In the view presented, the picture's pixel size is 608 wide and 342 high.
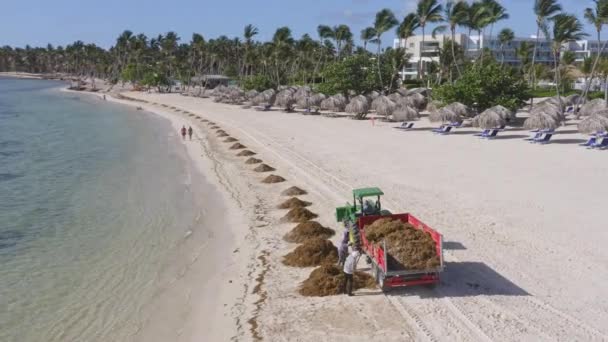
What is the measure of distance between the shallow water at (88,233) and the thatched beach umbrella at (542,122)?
2120 cm

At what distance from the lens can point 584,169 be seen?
24.4 metres

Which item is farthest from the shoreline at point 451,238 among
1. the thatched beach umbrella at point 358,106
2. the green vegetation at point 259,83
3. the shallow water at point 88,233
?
the green vegetation at point 259,83

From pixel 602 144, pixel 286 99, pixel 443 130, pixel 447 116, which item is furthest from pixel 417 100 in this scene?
pixel 602 144

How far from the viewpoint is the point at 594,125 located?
31.7 m

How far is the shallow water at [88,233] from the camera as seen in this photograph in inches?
488

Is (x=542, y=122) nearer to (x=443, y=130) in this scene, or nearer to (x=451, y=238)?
(x=443, y=130)

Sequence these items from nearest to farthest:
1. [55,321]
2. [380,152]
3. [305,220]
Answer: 1. [55,321]
2. [305,220]
3. [380,152]

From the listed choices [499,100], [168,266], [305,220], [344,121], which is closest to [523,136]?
[499,100]

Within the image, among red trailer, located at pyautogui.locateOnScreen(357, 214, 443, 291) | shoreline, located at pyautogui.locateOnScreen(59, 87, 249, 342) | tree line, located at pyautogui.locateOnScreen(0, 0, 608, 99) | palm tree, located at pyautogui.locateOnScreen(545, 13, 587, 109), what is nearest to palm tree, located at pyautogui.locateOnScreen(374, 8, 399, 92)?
tree line, located at pyautogui.locateOnScreen(0, 0, 608, 99)

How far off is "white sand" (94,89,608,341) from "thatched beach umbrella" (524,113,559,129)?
1.68 metres

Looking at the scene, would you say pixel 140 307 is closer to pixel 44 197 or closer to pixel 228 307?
pixel 228 307

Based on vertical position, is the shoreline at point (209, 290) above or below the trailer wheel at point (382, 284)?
below

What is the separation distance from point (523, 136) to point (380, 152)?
10737 millimetres

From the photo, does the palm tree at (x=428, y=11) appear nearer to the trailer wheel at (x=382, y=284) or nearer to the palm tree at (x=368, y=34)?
the palm tree at (x=368, y=34)
